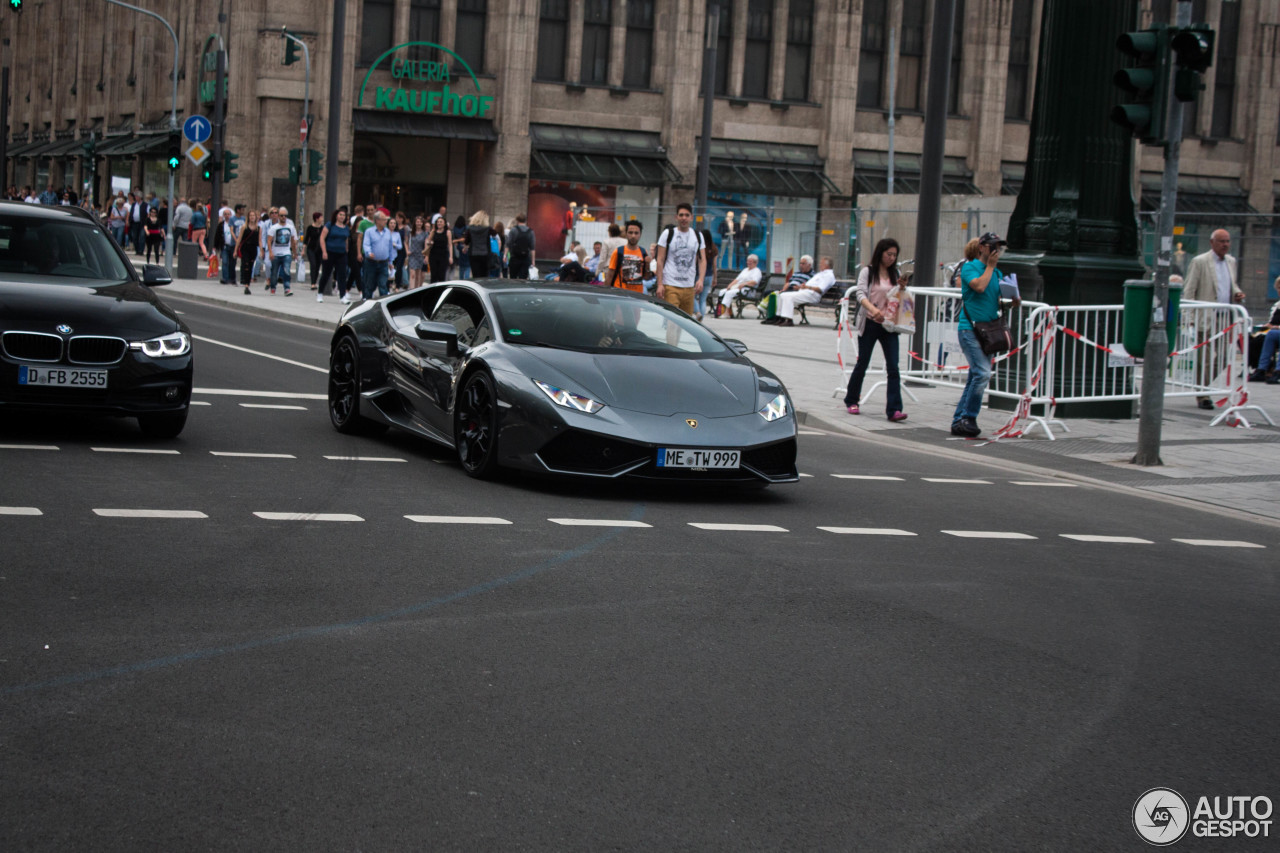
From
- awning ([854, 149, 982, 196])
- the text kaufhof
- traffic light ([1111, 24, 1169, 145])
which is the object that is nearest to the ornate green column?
traffic light ([1111, 24, 1169, 145])

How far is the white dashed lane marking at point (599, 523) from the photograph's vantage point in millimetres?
8602

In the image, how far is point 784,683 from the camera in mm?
5539

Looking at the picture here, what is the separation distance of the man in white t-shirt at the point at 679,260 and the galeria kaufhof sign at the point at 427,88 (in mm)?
32955

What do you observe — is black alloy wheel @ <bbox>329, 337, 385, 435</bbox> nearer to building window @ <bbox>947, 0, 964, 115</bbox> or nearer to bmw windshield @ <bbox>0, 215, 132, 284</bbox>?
bmw windshield @ <bbox>0, 215, 132, 284</bbox>

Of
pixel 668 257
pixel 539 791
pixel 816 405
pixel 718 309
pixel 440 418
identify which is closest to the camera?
pixel 539 791

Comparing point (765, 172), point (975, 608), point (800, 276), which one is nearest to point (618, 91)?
point (765, 172)

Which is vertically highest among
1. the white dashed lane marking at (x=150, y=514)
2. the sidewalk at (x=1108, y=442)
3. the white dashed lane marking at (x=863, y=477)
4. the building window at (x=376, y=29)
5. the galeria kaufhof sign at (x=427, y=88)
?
the building window at (x=376, y=29)

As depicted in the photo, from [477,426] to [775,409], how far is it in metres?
1.88

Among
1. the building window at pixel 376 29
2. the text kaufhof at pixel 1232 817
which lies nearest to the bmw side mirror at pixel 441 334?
the text kaufhof at pixel 1232 817

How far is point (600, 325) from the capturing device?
1068 cm

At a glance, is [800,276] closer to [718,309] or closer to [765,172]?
[718,309]

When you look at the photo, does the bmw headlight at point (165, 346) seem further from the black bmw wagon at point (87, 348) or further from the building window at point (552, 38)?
the building window at point (552, 38)

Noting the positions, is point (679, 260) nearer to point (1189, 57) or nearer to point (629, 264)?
point (629, 264)

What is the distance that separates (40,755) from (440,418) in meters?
6.33
